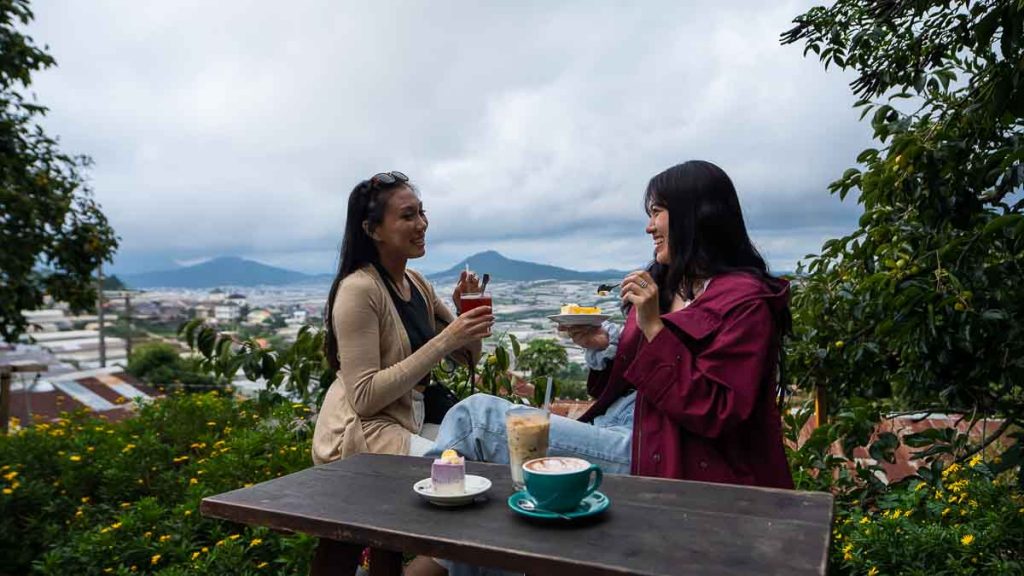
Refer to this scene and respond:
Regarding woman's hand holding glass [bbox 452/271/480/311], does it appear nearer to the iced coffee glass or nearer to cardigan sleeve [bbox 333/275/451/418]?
cardigan sleeve [bbox 333/275/451/418]

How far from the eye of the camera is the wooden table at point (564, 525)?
3.68 feet

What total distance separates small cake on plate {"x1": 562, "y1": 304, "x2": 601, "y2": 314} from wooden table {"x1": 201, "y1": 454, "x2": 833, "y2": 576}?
53 centimetres

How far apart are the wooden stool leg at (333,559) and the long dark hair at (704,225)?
1065 millimetres

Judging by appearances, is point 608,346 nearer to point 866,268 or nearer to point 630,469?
point 630,469

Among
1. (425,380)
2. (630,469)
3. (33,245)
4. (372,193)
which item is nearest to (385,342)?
(425,380)

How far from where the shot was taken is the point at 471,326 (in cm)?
217

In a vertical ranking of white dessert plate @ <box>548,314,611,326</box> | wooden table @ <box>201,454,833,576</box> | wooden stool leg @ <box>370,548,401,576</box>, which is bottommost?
wooden stool leg @ <box>370,548,401,576</box>

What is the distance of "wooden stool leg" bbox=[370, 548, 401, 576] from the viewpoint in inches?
72.4

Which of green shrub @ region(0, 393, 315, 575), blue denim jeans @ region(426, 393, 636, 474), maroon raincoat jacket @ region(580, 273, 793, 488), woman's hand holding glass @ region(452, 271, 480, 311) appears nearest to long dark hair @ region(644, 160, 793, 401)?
maroon raincoat jacket @ region(580, 273, 793, 488)

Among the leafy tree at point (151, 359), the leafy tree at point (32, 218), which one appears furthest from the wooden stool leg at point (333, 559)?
the leafy tree at point (151, 359)

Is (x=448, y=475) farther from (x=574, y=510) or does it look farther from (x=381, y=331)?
(x=381, y=331)

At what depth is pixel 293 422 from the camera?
369 centimetres

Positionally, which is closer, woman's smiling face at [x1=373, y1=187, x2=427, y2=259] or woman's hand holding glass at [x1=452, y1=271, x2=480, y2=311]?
woman's smiling face at [x1=373, y1=187, x2=427, y2=259]

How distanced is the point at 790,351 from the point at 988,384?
76 centimetres
